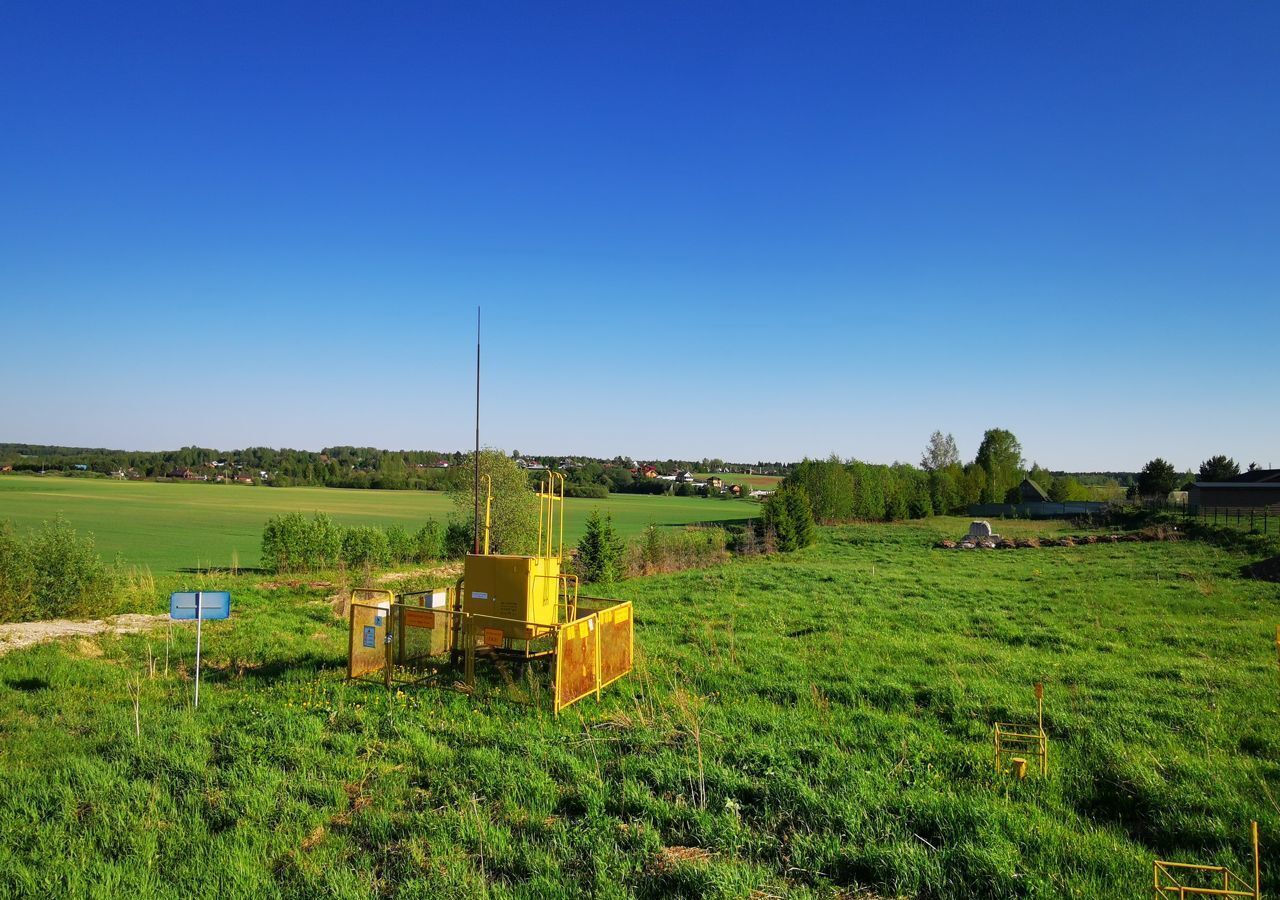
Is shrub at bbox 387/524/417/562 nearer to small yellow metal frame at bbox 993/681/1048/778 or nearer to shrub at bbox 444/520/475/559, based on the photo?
shrub at bbox 444/520/475/559

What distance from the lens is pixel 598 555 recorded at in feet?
93.5

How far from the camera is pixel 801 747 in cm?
729

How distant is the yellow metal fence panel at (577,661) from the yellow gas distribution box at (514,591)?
2.05 feet

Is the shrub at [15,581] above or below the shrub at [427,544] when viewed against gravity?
above

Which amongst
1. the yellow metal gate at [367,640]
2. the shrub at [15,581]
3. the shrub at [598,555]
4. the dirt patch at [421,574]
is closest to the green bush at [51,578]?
the shrub at [15,581]

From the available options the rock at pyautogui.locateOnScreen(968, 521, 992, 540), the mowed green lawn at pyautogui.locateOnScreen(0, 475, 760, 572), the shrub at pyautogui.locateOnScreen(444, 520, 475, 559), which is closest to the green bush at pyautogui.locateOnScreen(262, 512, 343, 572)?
the mowed green lawn at pyautogui.locateOnScreen(0, 475, 760, 572)

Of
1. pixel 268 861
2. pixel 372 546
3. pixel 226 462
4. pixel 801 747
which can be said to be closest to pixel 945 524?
pixel 372 546

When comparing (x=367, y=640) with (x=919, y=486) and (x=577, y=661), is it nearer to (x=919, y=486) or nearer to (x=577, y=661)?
(x=577, y=661)

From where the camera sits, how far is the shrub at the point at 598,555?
92.1 ft

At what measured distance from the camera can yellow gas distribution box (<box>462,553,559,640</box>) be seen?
9773 mm

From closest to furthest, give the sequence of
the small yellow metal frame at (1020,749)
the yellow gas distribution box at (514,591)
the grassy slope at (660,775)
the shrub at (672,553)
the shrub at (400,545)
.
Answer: the grassy slope at (660,775) < the small yellow metal frame at (1020,749) < the yellow gas distribution box at (514,591) < the shrub at (672,553) < the shrub at (400,545)

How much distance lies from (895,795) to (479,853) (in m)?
3.67

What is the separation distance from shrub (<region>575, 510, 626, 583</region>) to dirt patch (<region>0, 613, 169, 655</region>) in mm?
15158

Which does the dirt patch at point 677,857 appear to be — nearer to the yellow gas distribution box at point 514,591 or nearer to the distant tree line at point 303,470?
the yellow gas distribution box at point 514,591
